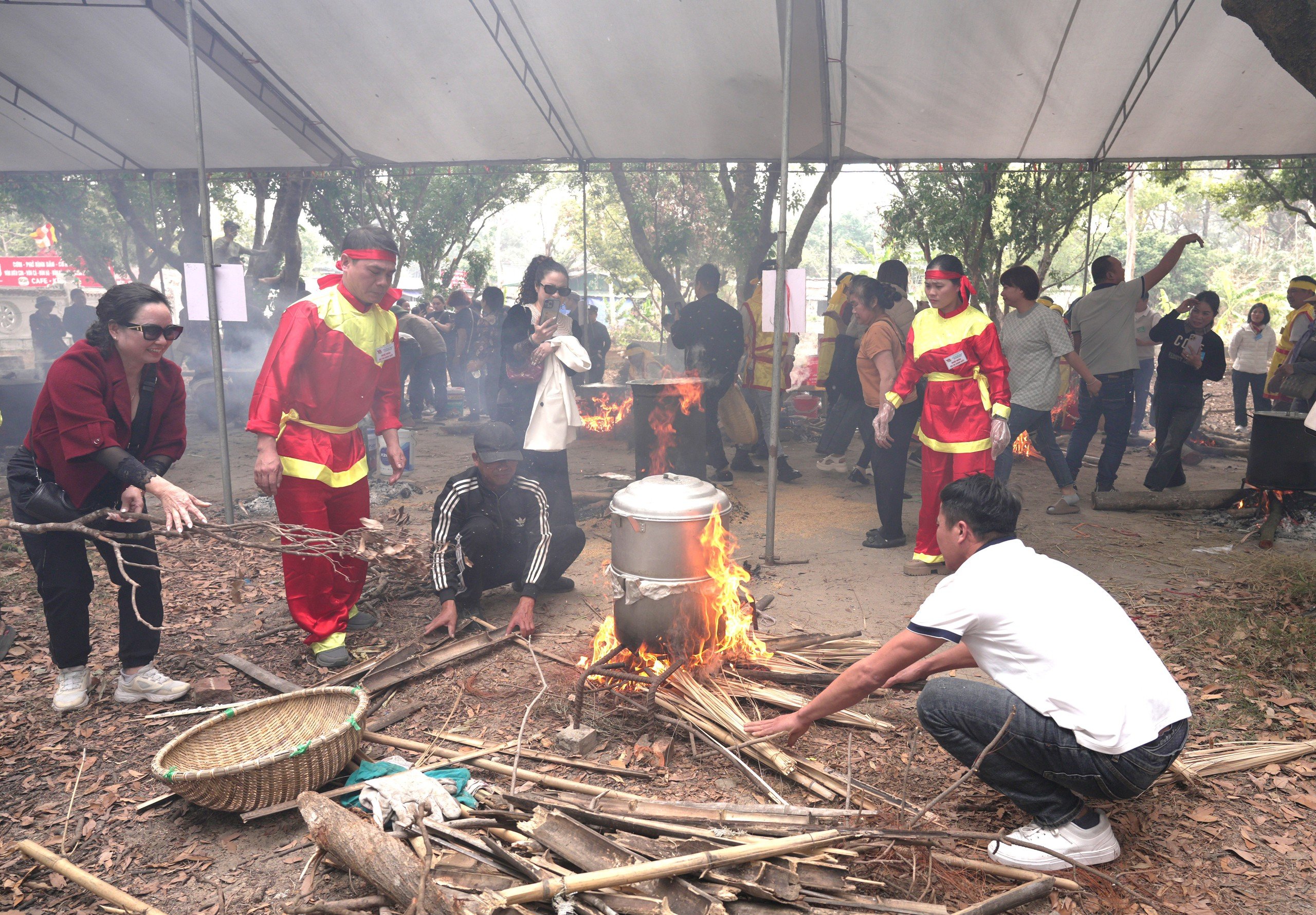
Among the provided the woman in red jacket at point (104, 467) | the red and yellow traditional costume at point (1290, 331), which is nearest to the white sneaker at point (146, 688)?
the woman in red jacket at point (104, 467)

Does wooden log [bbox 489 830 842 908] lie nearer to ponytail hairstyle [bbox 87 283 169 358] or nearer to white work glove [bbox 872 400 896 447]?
ponytail hairstyle [bbox 87 283 169 358]

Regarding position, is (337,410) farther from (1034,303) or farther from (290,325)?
(1034,303)

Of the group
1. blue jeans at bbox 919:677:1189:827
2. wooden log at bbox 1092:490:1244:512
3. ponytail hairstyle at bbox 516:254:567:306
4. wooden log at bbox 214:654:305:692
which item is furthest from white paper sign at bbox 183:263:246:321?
wooden log at bbox 1092:490:1244:512

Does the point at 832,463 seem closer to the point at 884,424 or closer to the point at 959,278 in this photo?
the point at 884,424

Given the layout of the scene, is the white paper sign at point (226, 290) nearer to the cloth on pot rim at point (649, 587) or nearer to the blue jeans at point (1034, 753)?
the cloth on pot rim at point (649, 587)

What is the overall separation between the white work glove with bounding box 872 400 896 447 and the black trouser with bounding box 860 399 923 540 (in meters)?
0.22

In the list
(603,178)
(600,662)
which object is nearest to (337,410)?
(600,662)

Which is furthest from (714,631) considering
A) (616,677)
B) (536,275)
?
(536,275)

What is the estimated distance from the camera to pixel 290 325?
4.12m

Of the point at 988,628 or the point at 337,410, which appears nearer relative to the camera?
the point at 988,628

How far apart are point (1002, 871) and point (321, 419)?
3.60 m

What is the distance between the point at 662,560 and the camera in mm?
3787

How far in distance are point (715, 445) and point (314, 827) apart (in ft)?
20.6

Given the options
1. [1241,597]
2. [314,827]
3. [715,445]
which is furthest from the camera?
[715,445]
